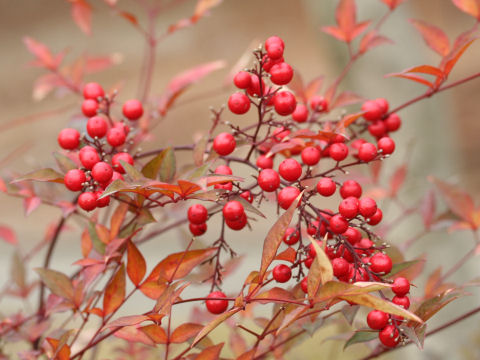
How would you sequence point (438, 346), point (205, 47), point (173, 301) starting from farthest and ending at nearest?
point (205, 47) → point (438, 346) → point (173, 301)

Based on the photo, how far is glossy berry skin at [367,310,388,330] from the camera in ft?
1.06

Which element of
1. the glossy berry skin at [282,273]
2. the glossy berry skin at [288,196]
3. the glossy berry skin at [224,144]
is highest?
the glossy berry skin at [224,144]

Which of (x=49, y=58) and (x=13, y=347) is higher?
(x=49, y=58)

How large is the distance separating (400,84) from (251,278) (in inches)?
28.2

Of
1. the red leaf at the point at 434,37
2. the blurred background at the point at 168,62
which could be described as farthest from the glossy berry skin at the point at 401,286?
the blurred background at the point at 168,62

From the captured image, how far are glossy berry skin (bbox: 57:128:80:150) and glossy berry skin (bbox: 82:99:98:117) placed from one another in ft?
0.12

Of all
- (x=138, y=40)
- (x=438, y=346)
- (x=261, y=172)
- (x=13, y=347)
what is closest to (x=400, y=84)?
(x=438, y=346)

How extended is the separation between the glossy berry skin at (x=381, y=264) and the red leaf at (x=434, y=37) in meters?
0.22

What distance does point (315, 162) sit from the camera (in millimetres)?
393

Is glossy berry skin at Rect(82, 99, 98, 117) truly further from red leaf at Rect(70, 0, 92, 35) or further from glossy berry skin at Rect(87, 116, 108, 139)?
red leaf at Rect(70, 0, 92, 35)

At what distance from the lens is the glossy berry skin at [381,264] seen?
0.33 meters

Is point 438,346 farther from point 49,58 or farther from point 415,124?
point 49,58

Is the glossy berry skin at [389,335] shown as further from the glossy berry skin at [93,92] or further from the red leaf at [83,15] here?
the red leaf at [83,15]

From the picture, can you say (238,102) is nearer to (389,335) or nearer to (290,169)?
(290,169)
